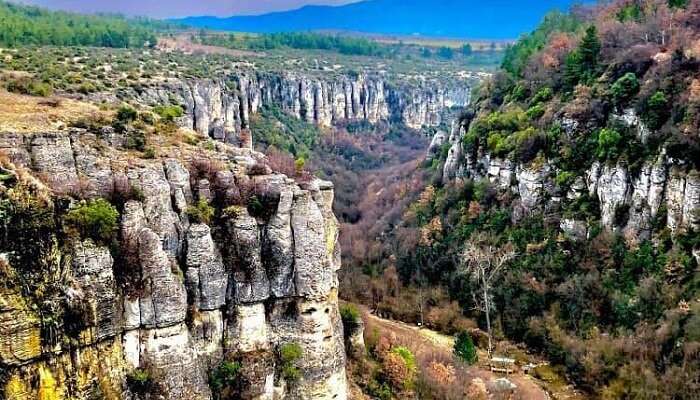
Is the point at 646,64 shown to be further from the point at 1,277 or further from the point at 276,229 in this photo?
the point at 1,277

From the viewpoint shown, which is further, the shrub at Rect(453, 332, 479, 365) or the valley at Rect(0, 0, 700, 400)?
the shrub at Rect(453, 332, 479, 365)

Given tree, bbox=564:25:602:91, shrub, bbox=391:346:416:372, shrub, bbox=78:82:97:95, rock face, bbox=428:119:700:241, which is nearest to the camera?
shrub, bbox=391:346:416:372

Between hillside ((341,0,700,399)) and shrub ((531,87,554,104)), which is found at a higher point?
shrub ((531,87,554,104))

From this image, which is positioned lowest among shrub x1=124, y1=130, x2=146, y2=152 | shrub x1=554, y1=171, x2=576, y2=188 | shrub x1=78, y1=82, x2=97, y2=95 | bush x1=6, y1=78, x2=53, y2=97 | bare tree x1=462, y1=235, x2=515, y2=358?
bare tree x1=462, y1=235, x2=515, y2=358

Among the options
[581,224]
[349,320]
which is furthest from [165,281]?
[581,224]

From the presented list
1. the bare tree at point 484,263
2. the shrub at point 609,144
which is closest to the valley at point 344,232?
the shrub at point 609,144

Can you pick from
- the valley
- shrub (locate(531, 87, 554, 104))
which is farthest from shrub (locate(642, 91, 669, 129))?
shrub (locate(531, 87, 554, 104))

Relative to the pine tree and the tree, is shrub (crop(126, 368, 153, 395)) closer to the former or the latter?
the tree
